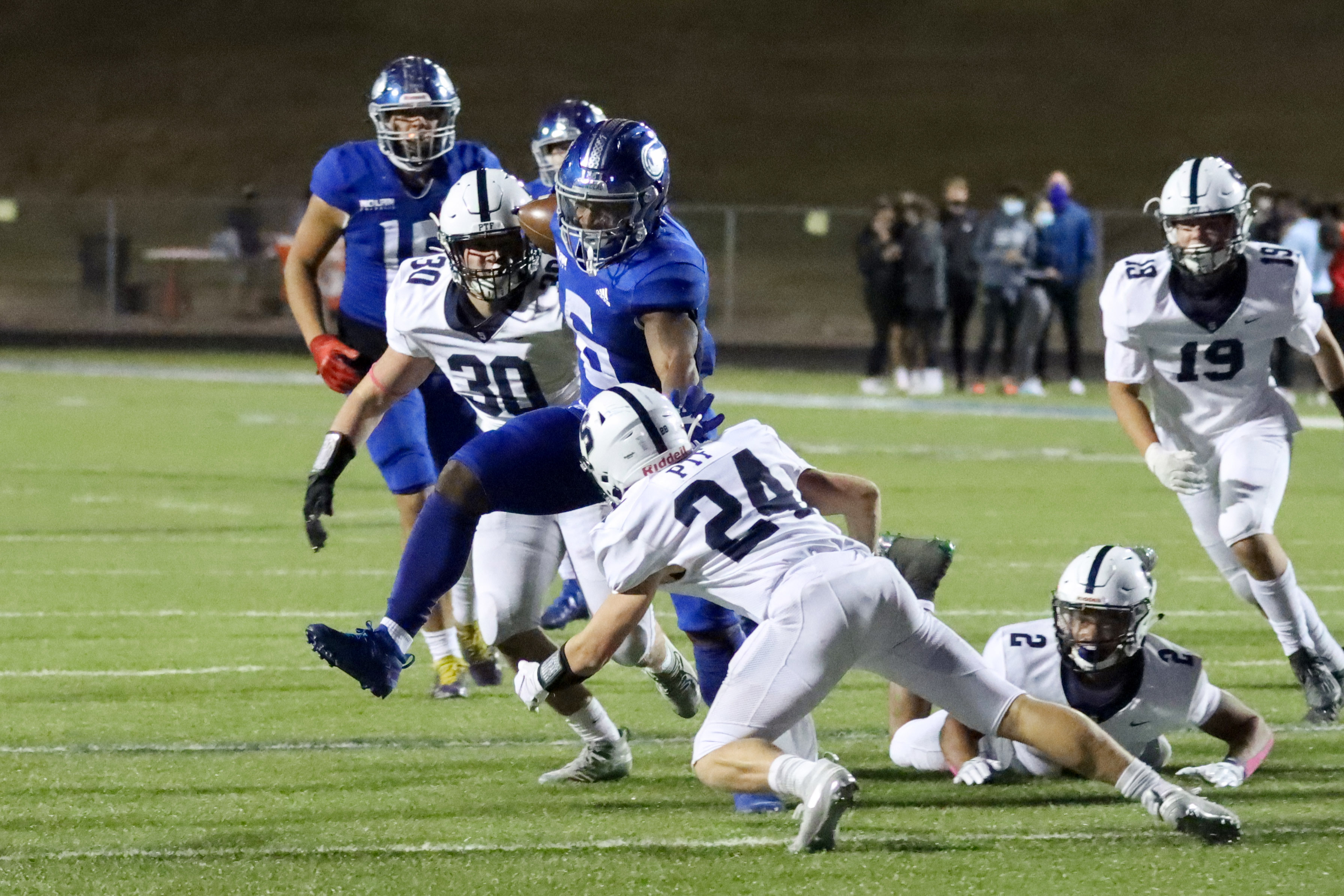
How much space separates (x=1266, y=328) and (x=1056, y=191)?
40.3ft

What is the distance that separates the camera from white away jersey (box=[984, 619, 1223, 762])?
5.00 metres

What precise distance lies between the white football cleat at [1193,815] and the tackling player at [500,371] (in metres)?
1.45

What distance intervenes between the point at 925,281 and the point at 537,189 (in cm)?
1221

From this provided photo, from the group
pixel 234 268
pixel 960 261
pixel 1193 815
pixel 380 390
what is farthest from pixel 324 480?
pixel 234 268

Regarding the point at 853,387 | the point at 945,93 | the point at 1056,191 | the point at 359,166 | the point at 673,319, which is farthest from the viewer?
the point at 945,93

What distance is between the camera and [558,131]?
707 cm

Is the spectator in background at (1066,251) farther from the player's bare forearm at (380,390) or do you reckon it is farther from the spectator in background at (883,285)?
the player's bare forearm at (380,390)

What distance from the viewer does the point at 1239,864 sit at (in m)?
4.27

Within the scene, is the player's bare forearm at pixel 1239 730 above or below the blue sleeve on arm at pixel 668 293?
below

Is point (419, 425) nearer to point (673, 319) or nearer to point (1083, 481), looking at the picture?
point (673, 319)

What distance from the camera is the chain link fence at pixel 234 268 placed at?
2655 centimetres

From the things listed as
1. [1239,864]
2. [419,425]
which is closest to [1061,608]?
[1239,864]

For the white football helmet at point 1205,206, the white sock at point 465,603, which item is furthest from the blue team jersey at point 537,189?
the white football helmet at point 1205,206

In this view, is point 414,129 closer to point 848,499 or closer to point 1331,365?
point 848,499
